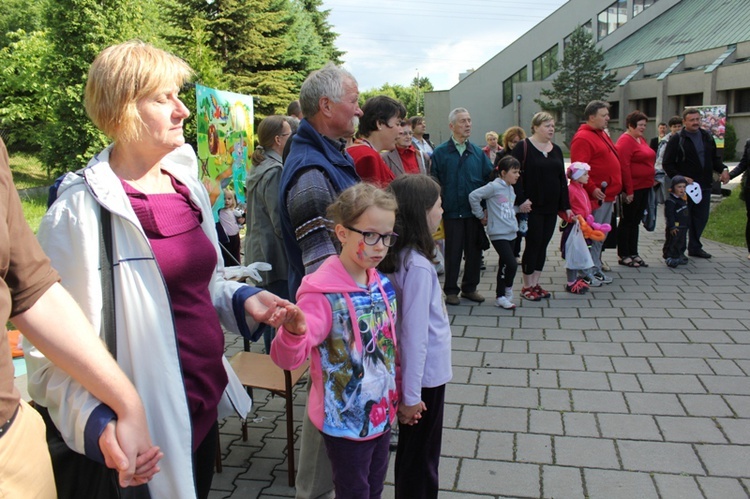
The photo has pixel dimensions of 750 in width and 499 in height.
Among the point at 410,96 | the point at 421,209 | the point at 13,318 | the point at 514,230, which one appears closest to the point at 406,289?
the point at 421,209

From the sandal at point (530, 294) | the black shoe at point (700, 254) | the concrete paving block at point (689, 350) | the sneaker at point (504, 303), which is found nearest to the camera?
the concrete paving block at point (689, 350)

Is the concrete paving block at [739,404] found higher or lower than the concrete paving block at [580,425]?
lower

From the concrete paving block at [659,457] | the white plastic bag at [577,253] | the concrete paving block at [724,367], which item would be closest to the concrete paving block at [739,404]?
the concrete paving block at [724,367]

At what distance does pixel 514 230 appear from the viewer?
6.42 meters

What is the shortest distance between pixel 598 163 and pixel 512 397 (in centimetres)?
426

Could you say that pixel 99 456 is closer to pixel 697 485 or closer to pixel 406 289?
pixel 406 289

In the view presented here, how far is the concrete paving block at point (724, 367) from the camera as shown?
449 centimetres

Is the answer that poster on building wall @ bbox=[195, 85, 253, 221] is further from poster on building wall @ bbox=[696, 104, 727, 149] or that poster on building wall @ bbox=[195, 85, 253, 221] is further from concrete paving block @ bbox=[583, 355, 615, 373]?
poster on building wall @ bbox=[696, 104, 727, 149]

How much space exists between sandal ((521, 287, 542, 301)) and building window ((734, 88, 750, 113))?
2856 cm

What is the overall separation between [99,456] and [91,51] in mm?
21787

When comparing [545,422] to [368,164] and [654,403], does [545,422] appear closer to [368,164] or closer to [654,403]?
[654,403]

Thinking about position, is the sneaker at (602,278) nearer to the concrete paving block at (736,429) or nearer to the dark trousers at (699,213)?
the dark trousers at (699,213)

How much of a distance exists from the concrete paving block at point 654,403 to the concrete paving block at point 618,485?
836 mm

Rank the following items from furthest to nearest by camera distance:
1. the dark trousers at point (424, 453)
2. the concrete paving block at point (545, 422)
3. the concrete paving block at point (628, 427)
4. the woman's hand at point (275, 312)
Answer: the concrete paving block at point (545, 422) < the concrete paving block at point (628, 427) < the dark trousers at point (424, 453) < the woman's hand at point (275, 312)
